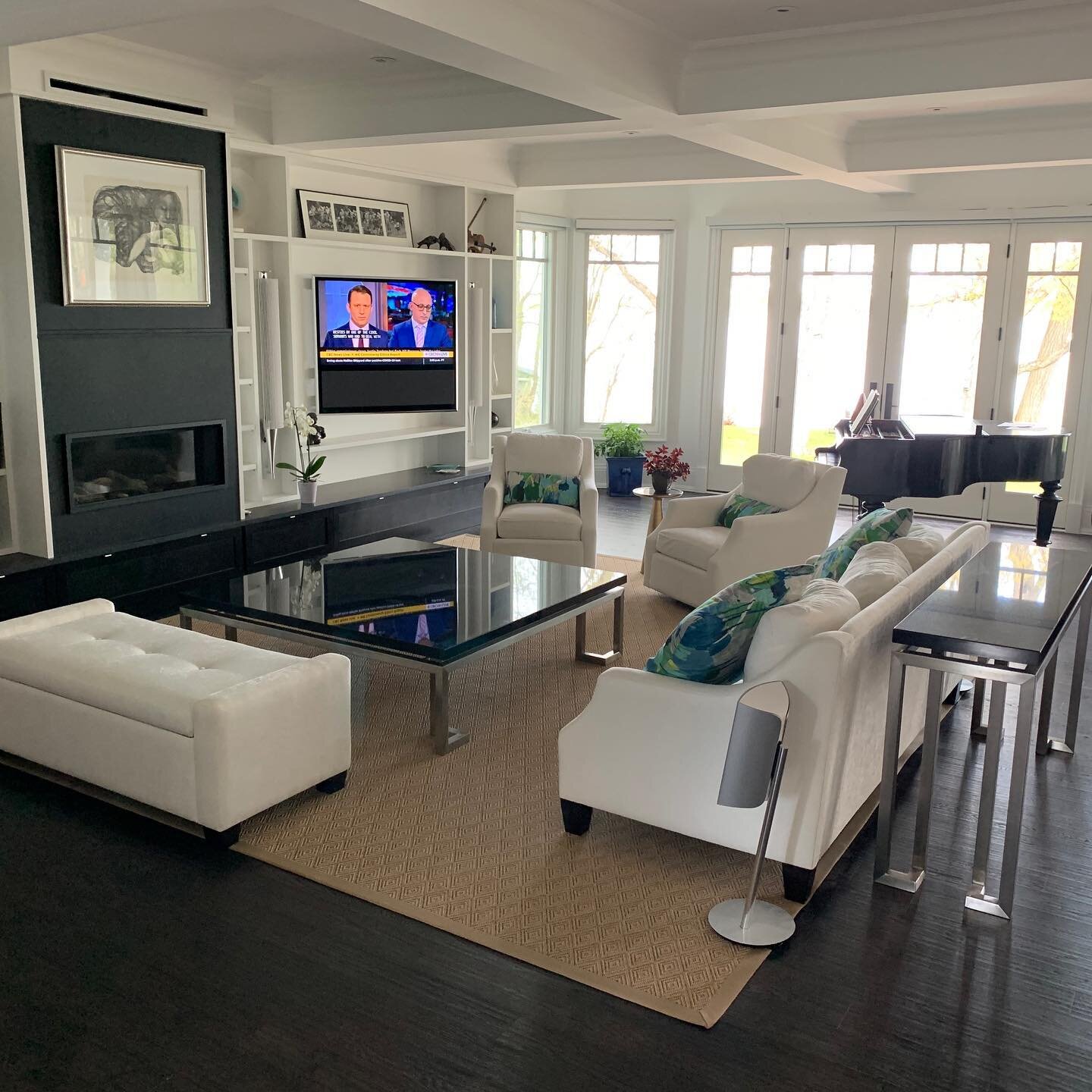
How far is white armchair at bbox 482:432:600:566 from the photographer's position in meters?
6.32

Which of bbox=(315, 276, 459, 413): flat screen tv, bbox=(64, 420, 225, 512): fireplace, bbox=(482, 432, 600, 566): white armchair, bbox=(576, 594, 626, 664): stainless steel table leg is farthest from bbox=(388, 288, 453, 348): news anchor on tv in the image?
bbox=(576, 594, 626, 664): stainless steel table leg

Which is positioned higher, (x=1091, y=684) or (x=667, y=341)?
(x=667, y=341)

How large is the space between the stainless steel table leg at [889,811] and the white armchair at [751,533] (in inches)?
100

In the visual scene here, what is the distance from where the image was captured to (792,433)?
9.55 m

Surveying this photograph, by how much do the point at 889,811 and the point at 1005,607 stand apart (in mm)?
706

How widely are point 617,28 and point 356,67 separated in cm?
173

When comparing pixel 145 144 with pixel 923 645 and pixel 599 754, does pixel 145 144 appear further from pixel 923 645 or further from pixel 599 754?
pixel 923 645

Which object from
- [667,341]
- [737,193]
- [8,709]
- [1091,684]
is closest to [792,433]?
[667,341]

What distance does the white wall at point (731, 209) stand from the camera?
8.35m

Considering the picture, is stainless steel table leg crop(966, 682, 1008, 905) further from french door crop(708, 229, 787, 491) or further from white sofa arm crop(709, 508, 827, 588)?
french door crop(708, 229, 787, 491)

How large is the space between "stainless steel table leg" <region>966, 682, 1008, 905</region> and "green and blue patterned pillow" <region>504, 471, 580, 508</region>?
373 cm

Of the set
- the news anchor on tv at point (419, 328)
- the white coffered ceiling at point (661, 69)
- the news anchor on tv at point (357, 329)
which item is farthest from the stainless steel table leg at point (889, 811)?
the news anchor on tv at point (419, 328)

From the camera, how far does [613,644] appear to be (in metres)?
5.32

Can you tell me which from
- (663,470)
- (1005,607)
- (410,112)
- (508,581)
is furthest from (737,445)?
(1005,607)
